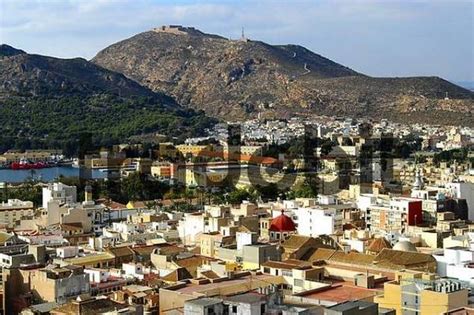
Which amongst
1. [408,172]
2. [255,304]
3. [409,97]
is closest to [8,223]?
[255,304]

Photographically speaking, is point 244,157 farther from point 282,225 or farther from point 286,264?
point 286,264

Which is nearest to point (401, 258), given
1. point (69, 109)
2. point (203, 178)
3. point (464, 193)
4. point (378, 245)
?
point (378, 245)

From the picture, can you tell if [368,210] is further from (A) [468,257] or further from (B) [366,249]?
(A) [468,257]

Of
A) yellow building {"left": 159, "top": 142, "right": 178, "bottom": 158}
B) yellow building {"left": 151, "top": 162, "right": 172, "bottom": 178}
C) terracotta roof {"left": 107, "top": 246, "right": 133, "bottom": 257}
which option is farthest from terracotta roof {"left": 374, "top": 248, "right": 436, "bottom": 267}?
yellow building {"left": 159, "top": 142, "right": 178, "bottom": 158}

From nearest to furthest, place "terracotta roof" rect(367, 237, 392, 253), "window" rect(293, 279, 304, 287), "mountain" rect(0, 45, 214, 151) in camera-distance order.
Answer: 1. "window" rect(293, 279, 304, 287)
2. "terracotta roof" rect(367, 237, 392, 253)
3. "mountain" rect(0, 45, 214, 151)

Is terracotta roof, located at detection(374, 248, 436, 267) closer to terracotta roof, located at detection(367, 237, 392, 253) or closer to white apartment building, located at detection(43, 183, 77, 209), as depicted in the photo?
terracotta roof, located at detection(367, 237, 392, 253)

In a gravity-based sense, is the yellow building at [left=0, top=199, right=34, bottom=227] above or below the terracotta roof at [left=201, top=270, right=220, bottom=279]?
above
